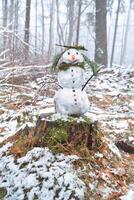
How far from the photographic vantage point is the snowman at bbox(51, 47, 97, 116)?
362 centimetres

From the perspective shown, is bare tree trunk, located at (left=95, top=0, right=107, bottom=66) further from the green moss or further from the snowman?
the green moss

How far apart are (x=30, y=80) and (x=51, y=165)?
17.7ft

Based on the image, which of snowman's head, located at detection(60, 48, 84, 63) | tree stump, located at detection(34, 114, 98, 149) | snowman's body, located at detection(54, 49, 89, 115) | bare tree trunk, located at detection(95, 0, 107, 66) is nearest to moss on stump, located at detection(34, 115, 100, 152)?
tree stump, located at detection(34, 114, 98, 149)

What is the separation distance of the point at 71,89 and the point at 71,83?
0.20ft

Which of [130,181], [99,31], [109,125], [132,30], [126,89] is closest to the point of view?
[130,181]

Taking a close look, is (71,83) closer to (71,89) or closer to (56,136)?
(71,89)

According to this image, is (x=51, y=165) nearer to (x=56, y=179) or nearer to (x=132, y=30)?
(x=56, y=179)

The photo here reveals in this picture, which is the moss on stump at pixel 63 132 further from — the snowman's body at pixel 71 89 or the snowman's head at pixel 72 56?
the snowman's head at pixel 72 56

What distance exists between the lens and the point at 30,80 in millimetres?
8680

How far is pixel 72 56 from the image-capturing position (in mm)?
3617

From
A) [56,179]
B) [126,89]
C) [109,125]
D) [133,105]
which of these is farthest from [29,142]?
[126,89]

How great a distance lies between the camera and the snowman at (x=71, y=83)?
11.9ft

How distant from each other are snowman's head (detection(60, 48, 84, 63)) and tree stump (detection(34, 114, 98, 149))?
1.85 feet

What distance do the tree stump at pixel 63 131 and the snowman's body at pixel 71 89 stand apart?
100 mm
